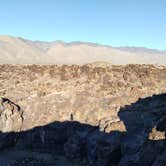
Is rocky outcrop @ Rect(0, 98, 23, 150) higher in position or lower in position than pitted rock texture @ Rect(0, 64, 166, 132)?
lower

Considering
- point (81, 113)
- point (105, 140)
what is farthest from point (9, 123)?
point (105, 140)

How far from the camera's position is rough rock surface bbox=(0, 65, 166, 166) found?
3003 cm

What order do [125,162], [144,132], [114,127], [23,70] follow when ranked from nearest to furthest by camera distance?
1. [125,162]
2. [144,132]
3. [114,127]
4. [23,70]

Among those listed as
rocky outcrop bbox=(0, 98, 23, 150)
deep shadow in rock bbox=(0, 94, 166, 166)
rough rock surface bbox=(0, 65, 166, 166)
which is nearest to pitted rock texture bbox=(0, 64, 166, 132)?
rough rock surface bbox=(0, 65, 166, 166)

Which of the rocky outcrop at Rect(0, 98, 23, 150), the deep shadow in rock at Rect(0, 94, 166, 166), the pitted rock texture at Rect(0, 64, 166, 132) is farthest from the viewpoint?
the pitted rock texture at Rect(0, 64, 166, 132)

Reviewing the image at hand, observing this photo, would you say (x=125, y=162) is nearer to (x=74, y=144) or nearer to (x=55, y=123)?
(x=74, y=144)

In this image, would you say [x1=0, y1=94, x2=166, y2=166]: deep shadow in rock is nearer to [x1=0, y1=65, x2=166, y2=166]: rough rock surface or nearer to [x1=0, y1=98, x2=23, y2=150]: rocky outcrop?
[x1=0, y1=65, x2=166, y2=166]: rough rock surface

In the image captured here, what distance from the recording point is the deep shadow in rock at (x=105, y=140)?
24.1 m

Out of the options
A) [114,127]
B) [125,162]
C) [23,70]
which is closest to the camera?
[125,162]

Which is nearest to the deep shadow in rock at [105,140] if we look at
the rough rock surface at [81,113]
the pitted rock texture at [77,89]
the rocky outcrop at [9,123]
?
the rough rock surface at [81,113]

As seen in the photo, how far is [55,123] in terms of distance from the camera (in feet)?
126

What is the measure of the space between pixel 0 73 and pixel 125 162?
28.2 m

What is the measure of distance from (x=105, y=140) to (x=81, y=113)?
30.3 feet

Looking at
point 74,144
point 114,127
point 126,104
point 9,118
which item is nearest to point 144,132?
point 114,127
